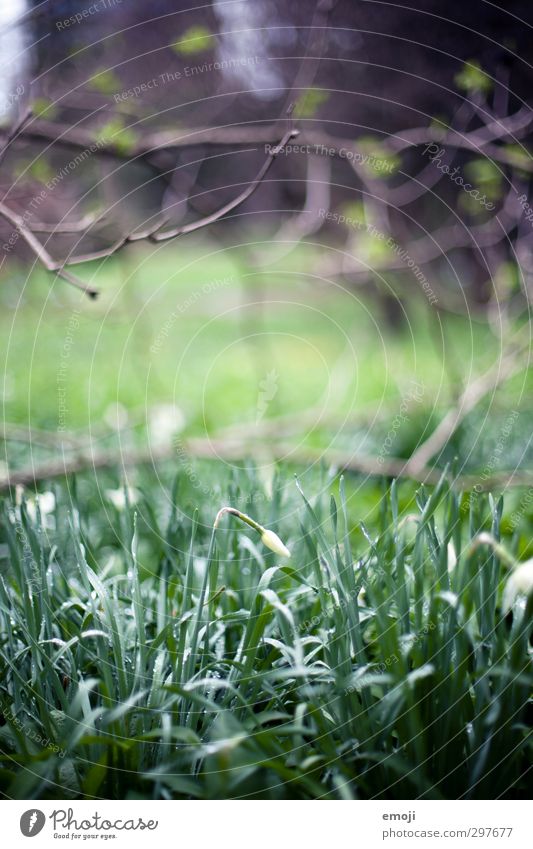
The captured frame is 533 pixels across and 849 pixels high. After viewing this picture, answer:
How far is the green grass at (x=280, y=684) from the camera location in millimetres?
573

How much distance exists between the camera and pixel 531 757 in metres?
0.61

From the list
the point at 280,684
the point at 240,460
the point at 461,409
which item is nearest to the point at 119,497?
the point at 240,460

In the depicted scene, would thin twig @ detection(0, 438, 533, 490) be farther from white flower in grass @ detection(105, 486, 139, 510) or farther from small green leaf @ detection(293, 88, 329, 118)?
small green leaf @ detection(293, 88, 329, 118)

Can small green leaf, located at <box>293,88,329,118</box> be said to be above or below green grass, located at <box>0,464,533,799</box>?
above

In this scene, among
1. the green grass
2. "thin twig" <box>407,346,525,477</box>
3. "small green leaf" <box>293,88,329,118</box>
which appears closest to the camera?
the green grass

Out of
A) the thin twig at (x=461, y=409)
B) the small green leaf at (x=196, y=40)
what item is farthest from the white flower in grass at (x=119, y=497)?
the small green leaf at (x=196, y=40)

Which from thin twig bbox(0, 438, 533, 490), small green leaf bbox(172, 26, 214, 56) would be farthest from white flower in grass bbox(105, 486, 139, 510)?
small green leaf bbox(172, 26, 214, 56)

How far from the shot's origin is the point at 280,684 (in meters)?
0.67

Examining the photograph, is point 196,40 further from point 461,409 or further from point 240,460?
point 461,409

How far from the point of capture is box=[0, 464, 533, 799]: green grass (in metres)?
0.57
